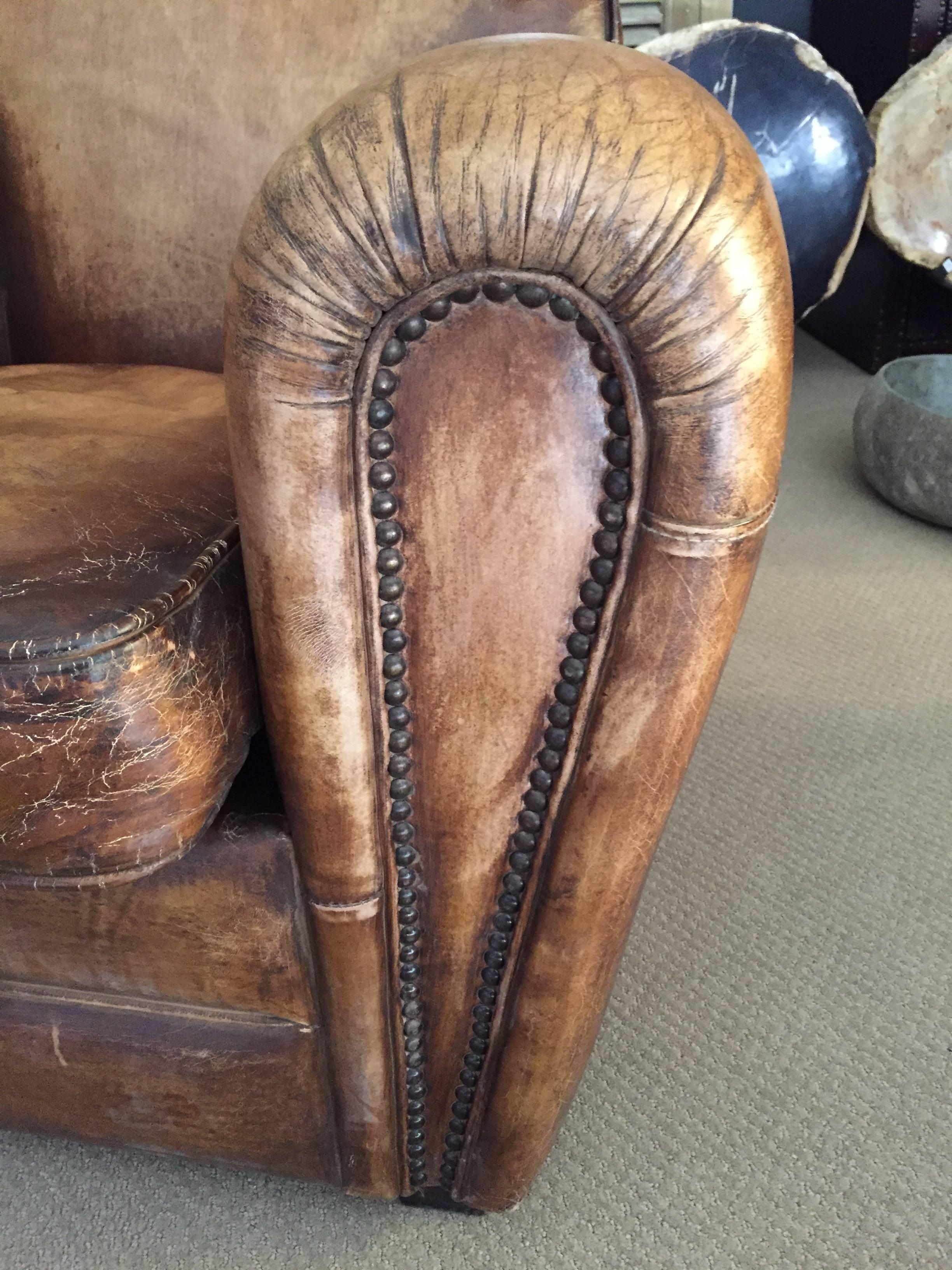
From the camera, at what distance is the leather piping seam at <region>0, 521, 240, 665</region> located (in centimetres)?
48

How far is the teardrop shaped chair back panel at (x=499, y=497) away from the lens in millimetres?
418

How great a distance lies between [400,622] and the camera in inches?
20.8

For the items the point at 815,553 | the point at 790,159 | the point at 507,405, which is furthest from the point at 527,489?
the point at 790,159

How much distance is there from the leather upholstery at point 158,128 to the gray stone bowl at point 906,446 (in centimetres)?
107

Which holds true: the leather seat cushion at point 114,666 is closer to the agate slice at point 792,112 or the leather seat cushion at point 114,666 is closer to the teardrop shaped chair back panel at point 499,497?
the teardrop shaped chair back panel at point 499,497

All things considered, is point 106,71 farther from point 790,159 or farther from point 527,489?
point 790,159

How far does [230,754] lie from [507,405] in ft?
0.78

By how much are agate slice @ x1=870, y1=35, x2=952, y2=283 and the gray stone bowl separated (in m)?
0.33

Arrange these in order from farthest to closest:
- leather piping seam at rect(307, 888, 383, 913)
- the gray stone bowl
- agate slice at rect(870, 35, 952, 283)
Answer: agate slice at rect(870, 35, 952, 283) < the gray stone bowl < leather piping seam at rect(307, 888, 383, 913)

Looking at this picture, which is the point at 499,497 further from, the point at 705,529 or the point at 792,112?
the point at 792,112

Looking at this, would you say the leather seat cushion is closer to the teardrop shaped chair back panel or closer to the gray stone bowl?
the teardrop shaped chair back panel

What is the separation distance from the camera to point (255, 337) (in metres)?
0.45

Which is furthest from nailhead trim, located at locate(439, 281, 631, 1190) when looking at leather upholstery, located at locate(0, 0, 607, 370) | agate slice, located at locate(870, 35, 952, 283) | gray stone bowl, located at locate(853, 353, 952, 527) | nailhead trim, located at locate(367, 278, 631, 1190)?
agate slice, located at locate(870, 35, 952, 283)

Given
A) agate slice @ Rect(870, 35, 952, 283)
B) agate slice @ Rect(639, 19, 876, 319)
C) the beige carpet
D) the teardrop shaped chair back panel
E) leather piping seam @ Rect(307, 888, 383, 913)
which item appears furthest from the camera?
agate slice @ Rect(870, 35, 952, 283)
